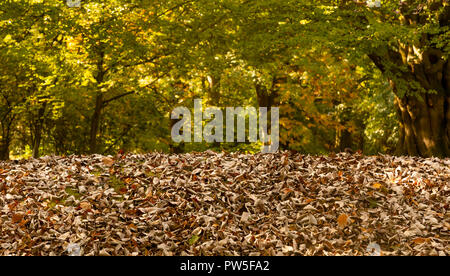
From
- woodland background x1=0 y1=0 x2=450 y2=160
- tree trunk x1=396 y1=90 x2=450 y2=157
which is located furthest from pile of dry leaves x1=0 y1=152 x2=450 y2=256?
woodland background x1=0 y1=0 x2=450 y2=160

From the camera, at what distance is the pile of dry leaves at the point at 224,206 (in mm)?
6086

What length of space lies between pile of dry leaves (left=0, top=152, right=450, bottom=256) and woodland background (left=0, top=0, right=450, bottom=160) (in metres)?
3.57

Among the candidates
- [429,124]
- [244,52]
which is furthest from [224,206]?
[429,124]

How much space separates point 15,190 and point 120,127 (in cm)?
1340

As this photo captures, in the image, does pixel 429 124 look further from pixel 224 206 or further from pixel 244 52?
pixel 224 206

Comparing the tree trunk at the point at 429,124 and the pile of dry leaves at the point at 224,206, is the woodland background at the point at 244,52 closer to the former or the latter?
the tree trunk at the point at 429,124

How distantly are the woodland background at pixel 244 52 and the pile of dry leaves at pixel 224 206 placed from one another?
357 centimetres

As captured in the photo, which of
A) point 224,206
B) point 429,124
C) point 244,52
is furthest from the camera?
point 244,52

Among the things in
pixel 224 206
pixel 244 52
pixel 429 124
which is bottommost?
pixel 224 206

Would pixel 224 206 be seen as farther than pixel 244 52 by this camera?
No

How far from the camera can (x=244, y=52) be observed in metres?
12.8

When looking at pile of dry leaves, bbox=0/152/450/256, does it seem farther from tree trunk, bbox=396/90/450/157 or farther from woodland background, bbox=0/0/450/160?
woodland background, bbox=0/0/450/160

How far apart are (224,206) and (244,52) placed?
6587 millimetres

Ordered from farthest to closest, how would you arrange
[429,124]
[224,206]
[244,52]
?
[244,52]
[429,124]
[224,206]
